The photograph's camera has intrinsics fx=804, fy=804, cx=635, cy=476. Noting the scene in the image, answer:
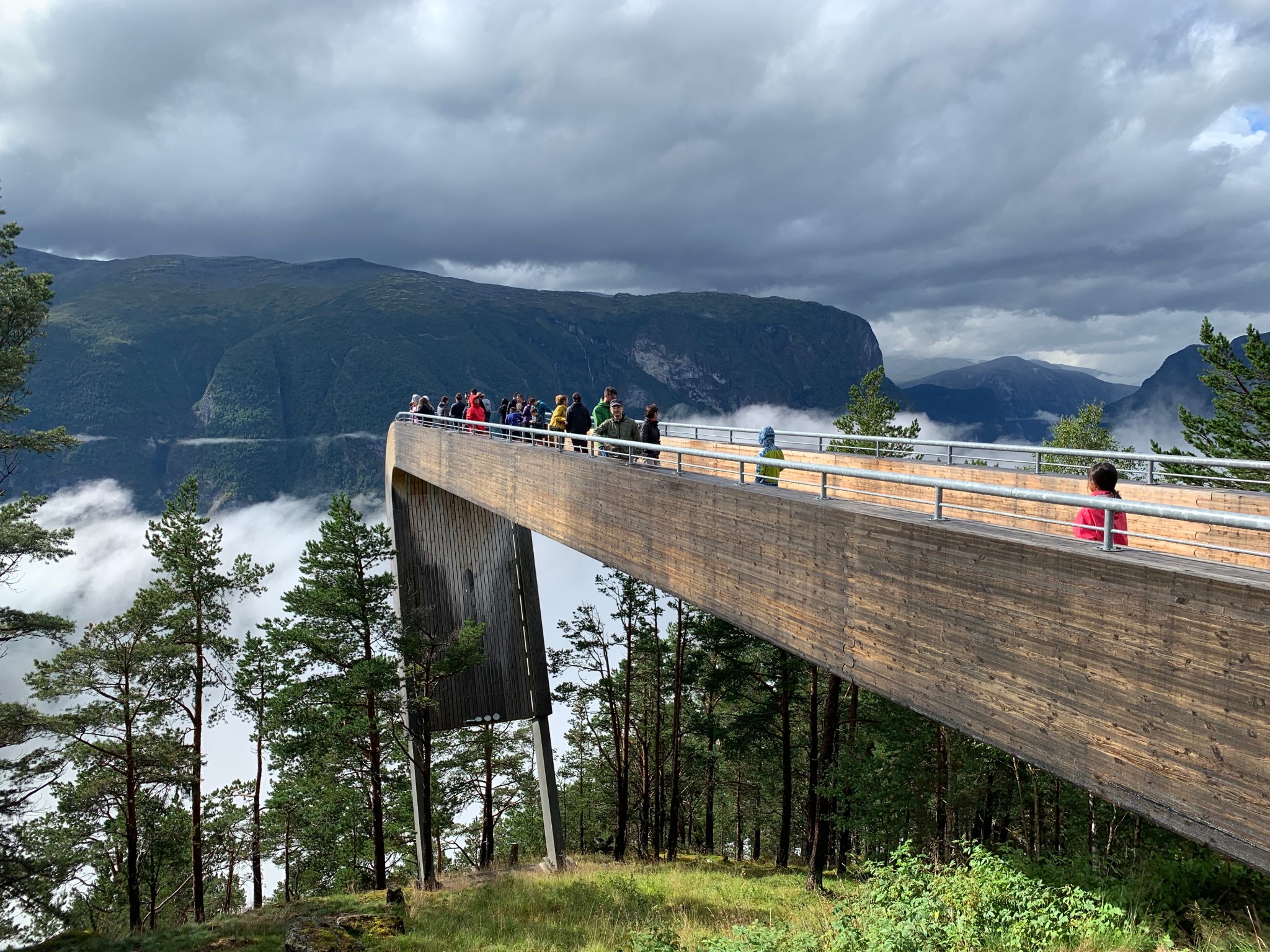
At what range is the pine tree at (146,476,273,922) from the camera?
20500 millimetres

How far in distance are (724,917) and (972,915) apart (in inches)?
275

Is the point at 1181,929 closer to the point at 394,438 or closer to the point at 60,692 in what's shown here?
the point at 60,692

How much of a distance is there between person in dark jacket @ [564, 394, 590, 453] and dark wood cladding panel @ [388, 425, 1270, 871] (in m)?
5.06

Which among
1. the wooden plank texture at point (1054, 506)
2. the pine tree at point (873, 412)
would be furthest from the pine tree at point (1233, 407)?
the pine tree at point (873, 412)

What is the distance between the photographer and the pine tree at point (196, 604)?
20.5m

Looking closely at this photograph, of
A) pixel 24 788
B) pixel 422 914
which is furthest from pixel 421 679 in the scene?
pixel 24 788

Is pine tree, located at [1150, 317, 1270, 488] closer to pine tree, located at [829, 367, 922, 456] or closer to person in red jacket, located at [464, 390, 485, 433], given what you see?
pine tree, located at [829, 367, 922, 456]

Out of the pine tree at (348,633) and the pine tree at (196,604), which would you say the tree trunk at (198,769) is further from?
the pine tree at (348,633)

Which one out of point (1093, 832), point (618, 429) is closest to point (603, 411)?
point (618, 429)

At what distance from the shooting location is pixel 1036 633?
201 inches

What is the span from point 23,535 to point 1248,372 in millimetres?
27552

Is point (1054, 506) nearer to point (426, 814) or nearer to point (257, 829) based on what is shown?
point (426, 814)

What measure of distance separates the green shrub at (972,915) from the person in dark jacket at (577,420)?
7664mm

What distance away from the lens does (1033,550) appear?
508 centimetres
